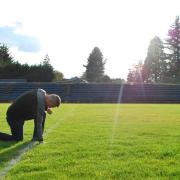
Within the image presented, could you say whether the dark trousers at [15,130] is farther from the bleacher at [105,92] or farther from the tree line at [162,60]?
the tree line at [162,60]

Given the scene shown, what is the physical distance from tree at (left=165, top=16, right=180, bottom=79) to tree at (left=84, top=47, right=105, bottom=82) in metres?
24.2

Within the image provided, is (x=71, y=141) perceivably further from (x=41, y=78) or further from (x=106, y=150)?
(x=41, y=78)

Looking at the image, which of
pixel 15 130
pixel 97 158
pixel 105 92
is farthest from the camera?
pixel 105 92

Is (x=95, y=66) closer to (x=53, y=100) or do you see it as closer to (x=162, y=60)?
(x=162, y=60)

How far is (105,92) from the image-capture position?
5891 centimetres

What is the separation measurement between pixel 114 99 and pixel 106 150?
45779 mm

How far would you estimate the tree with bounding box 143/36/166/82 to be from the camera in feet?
336

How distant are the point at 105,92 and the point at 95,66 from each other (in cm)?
6618

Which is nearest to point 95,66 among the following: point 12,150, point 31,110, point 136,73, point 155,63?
point 136,73

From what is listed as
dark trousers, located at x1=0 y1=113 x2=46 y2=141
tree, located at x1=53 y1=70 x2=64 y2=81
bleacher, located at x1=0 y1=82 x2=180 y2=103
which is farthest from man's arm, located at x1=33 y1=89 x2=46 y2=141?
tree, located at x1=53 y1=70 x2=64 y2=81

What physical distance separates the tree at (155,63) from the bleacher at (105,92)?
134 feet

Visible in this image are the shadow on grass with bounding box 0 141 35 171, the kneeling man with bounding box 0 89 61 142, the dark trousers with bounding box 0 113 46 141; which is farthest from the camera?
the dark trousers with bounding box 0 113 46 141

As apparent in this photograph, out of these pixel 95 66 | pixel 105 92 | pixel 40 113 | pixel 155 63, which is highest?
pixel 155 63

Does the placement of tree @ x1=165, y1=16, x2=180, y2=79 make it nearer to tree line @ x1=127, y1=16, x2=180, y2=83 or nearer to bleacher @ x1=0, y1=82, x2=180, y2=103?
tree line @ x1=127, y1=16, x2=180, y2=83
